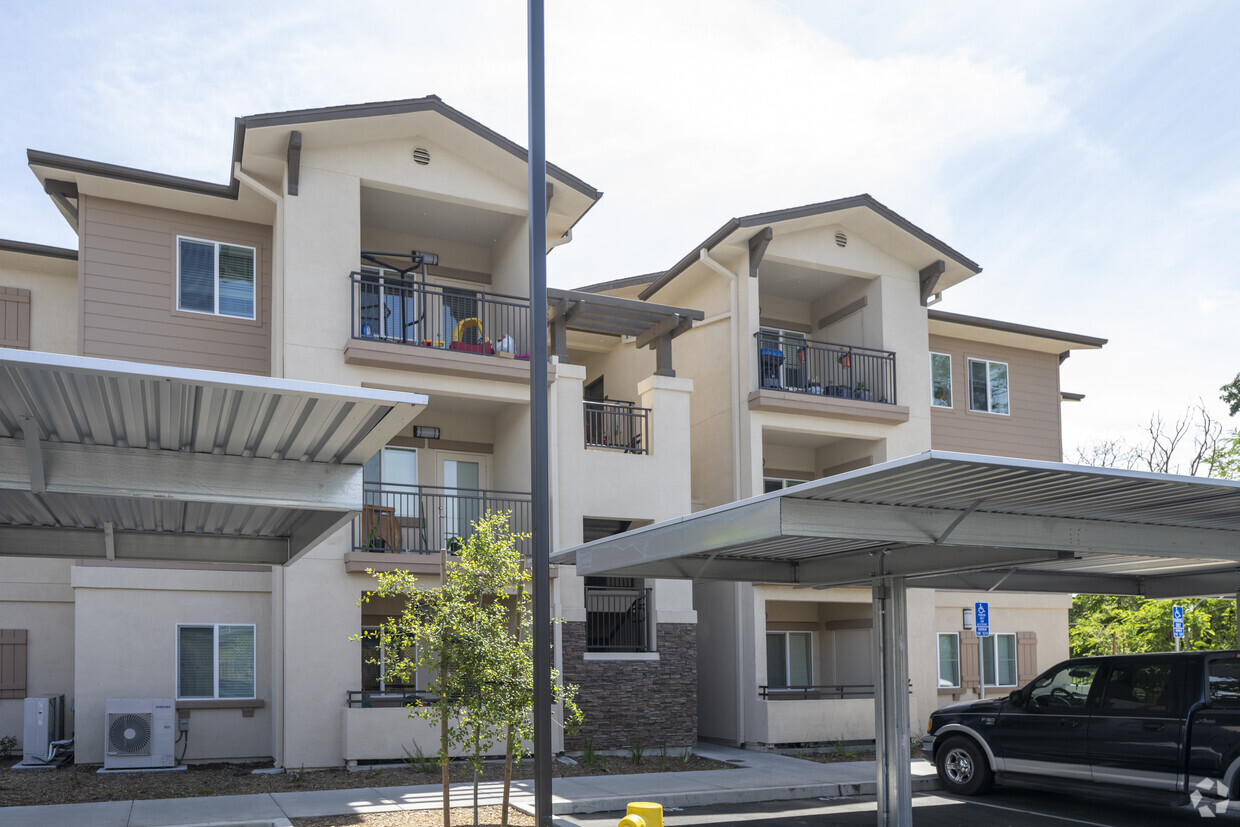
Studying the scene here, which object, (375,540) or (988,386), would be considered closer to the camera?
(375,540)

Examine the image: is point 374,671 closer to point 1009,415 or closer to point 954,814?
point 954,814

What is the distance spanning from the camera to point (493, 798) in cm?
1390

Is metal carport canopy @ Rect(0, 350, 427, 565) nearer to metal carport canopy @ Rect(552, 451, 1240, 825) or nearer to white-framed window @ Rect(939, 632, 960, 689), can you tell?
metal carport canopy @ Rect(552, 451, 1240, 825)

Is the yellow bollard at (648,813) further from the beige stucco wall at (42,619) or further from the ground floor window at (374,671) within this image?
the beige stucco wall at (42,619)

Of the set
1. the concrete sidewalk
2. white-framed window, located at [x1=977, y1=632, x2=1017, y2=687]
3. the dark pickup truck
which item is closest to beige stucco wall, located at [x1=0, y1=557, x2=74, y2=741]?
the concrete sidewalk

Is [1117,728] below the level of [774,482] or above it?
below

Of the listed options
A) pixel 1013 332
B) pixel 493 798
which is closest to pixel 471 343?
pixel 493 798

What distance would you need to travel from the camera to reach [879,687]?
11547mm

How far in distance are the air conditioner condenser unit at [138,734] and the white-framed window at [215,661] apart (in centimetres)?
120

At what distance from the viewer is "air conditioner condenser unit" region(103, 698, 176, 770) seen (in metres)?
16.2

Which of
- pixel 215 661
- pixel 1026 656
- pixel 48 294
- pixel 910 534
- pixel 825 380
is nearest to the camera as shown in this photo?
pixel 910 534

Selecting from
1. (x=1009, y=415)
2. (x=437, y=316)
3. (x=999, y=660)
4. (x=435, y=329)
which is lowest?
(x=999, y=660)

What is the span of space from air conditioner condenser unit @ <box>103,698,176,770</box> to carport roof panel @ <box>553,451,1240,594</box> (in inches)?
297

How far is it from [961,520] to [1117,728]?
15.5 feet
